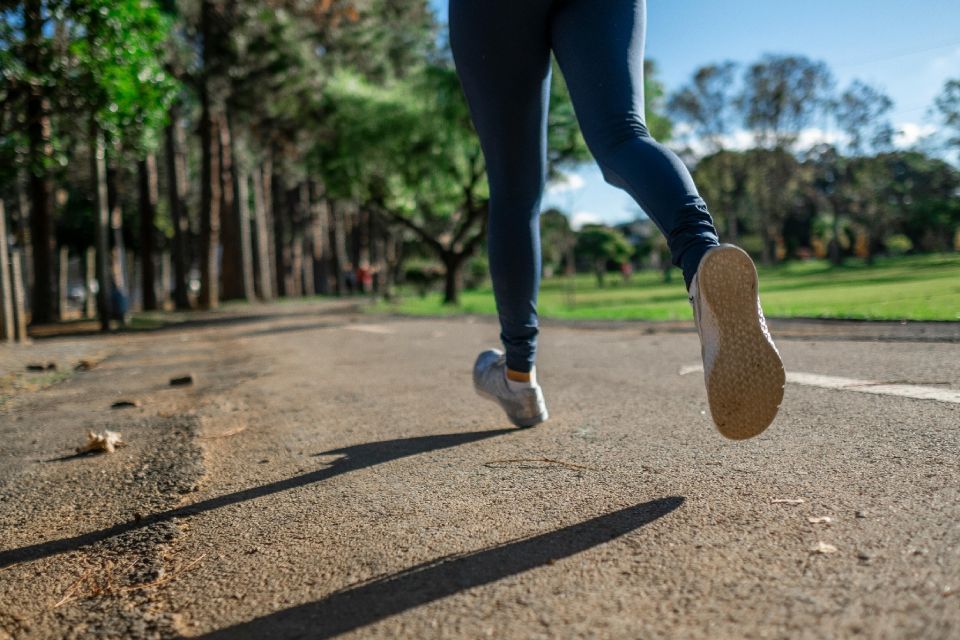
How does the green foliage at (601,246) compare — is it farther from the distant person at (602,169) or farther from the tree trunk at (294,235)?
the distant person at (602,169)

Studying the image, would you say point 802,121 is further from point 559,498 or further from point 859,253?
point 559,498

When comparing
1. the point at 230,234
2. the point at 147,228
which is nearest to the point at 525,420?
the point at 147,228

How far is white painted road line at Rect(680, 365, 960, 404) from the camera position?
8.04 ft

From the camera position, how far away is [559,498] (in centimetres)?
170

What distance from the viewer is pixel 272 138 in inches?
1097

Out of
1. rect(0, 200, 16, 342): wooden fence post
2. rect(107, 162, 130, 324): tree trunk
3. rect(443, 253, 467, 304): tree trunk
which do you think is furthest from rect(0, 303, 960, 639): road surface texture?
rect(443, 253, 467, 304): tree trunk

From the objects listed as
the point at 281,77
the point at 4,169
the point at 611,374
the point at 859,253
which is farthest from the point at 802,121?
the point at 611,374

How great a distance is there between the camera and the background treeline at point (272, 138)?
35.0 feet

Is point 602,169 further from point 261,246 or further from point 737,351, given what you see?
point 261,246

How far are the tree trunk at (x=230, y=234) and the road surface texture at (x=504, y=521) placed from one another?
25.9 m

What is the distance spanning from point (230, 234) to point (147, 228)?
174 inches

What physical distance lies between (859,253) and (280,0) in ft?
184

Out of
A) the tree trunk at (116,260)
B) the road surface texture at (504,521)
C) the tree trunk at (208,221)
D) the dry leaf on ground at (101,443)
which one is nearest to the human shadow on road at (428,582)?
the road surface texture at (504,521)

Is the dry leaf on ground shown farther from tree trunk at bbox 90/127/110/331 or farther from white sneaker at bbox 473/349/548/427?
tree trunk at bbox 90/127/110/331
